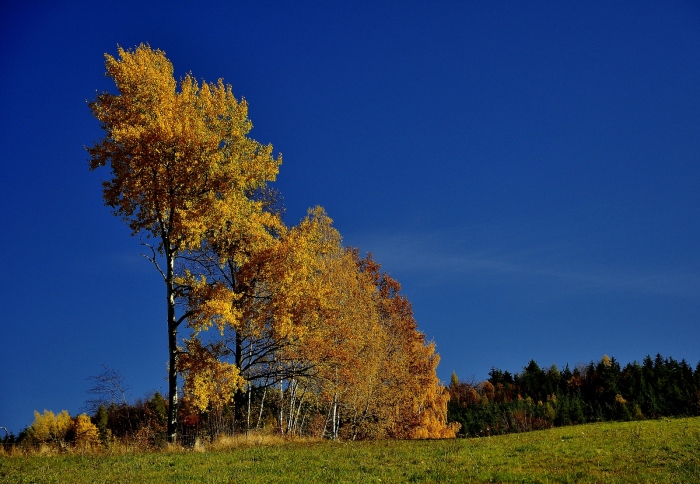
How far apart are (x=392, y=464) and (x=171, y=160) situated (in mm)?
13946

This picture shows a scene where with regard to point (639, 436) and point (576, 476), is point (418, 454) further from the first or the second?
point (639, 436)

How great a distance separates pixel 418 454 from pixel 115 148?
16.4 meters

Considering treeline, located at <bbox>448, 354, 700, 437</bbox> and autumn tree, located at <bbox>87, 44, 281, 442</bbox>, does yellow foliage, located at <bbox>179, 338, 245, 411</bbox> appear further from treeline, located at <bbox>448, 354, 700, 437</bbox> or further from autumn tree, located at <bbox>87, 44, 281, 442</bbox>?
treeline, located at <bbox>448, 354, 700, 437</bbox>

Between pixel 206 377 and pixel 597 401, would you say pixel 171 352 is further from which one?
pixel 597 401

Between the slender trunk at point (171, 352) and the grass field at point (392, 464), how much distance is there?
290cm

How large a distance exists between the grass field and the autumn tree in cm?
542

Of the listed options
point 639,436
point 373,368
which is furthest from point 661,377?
point 639,436

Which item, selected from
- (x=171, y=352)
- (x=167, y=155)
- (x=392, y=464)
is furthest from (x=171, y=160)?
(x=392, y=464)

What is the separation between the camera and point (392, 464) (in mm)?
15219

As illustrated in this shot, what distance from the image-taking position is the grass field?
43.1ft

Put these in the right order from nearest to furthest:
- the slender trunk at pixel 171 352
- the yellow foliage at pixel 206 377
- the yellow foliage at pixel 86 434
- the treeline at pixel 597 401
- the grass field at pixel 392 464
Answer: the grass field at pixel 392 464 < the yellow foliage at pixel 206 377 < the yellow foliage at pixel 86 434 < the slender trunk at pixel 171 352 < the treeline at pixel 597 401

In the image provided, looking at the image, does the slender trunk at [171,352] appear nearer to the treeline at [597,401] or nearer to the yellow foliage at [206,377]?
the yellow foliage at [206,377]

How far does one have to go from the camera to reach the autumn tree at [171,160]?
20.3 m

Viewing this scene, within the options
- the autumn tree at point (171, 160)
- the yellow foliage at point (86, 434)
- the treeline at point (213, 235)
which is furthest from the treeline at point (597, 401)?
the autumn tree at point (171, 160)
